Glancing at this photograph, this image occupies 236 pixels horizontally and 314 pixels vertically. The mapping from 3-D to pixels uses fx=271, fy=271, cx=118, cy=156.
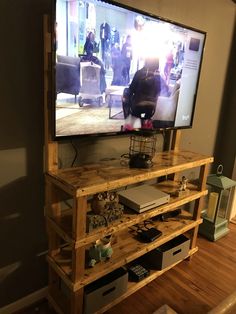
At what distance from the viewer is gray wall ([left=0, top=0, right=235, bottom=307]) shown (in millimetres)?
1295

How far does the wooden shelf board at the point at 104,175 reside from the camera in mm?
1290

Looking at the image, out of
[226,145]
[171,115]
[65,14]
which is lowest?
[226,145]

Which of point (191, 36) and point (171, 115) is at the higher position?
point (191, 36)

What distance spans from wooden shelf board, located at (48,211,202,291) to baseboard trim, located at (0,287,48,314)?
304 millimetres

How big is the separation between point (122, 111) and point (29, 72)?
0.58 meters

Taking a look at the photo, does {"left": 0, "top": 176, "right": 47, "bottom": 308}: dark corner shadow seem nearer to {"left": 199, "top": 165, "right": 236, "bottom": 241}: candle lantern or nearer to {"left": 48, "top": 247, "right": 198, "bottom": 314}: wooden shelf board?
{"left": 48, "top": 247, "right": 198, "bottom": 314}: wooden shelf board

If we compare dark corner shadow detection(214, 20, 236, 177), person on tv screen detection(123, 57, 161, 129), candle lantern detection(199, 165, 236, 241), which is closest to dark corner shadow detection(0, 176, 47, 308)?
person on tv screen detection(123, 57, 161, 129)

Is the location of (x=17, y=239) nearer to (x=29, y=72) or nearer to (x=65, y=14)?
(x=29, y=72)

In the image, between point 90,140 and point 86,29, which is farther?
point 90,140

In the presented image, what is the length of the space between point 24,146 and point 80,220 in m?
0.50

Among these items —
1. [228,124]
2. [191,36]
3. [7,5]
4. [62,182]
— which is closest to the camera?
[7,5]

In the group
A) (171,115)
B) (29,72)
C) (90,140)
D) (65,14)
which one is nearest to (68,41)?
(65,14)

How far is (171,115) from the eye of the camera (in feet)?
6.44

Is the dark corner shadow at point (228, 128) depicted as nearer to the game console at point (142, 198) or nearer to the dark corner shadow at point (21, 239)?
the game console at point (142, 198)
